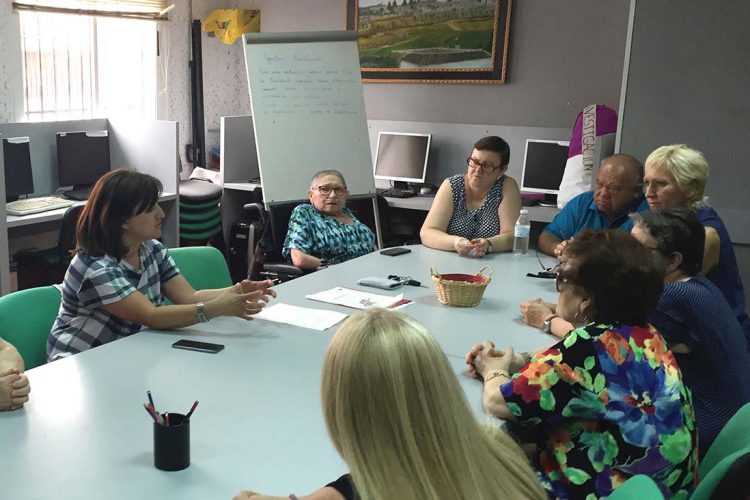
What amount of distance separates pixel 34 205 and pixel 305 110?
169 centimetres

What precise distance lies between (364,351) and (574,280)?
762 mm

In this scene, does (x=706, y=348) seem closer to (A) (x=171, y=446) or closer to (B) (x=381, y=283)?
(B) (x=381, y=283)

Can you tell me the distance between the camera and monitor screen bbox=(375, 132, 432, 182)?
18.7ft

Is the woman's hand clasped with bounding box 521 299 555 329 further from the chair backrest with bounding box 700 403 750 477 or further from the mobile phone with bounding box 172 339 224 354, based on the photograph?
the mobile phone with bounding box 172 339 224 354

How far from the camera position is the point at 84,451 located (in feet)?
5.00

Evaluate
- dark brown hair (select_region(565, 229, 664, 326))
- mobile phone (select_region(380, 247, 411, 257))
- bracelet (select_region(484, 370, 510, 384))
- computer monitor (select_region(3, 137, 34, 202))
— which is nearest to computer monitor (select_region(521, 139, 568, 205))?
mobile phone (select_region(380, 247, 411, 257))

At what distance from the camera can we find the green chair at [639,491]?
4.00ft

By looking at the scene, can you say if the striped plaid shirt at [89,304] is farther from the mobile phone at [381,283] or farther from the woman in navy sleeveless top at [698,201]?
the woman in navy sleeveless top at [698,201]

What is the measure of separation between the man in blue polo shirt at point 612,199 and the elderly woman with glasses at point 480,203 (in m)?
0.34

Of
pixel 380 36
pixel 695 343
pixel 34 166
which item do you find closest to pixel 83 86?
pixel 34 166

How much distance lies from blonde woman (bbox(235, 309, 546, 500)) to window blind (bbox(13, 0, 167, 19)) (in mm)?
4549

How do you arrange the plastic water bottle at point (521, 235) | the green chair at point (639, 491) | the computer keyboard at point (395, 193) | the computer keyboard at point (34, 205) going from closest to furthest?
the green chair at point (639, 491), the plastic water bottle at point (521, 235), the computer keyboard at point (34, 205), the computer keyboard at point (395, 193)

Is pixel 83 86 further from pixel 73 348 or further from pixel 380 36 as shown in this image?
pixel 73 348

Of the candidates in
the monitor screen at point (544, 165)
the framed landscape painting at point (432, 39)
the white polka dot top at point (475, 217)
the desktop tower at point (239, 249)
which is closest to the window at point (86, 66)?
the desktop tower at point (239, 249)
